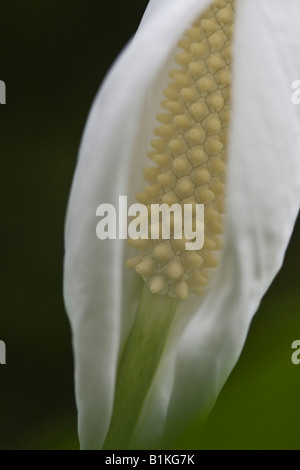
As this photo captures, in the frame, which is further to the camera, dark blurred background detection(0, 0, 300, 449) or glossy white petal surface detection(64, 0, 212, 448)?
dark blurred background detection(0, 0, 300, 449)

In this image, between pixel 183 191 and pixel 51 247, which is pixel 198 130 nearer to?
pixel 183 191

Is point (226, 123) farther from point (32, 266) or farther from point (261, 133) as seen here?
point (32, 266)

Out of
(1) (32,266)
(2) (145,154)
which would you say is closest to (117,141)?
(2) (145,154)

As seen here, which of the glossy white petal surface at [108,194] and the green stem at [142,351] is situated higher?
the glossy white petal surface at [108,194]

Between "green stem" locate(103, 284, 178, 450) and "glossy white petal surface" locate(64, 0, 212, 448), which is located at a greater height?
"glossy white petal surface" locate(64, 0, 212, 448)

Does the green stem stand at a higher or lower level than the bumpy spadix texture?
lower

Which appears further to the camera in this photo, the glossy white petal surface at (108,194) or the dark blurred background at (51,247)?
the dark blurred background at (51,247)
